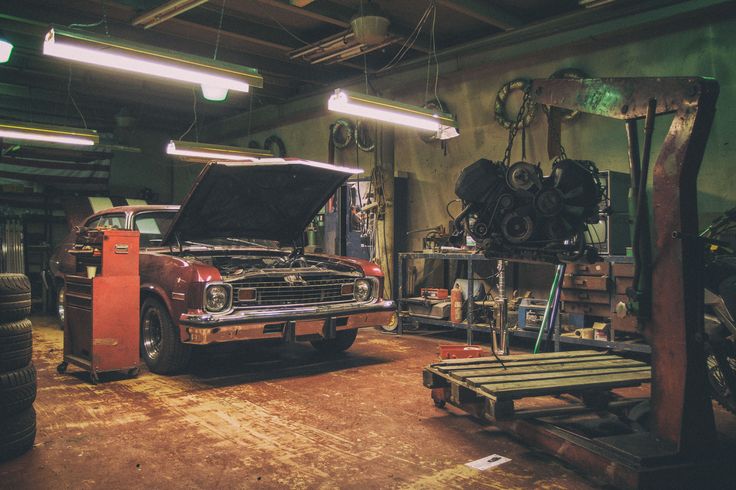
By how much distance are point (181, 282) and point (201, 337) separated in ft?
1.80

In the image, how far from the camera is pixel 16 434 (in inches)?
121

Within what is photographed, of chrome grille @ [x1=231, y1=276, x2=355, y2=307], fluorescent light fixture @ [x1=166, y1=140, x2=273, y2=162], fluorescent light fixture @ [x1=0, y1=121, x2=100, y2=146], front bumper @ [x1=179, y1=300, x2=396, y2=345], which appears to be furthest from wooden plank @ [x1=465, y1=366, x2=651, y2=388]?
fluorescent light fixture @ [x1=0, y1=121, x2=100, y2=146]

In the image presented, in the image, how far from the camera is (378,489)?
106 inches

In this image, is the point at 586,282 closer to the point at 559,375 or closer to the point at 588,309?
the point at 588,309

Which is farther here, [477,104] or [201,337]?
[477,104]

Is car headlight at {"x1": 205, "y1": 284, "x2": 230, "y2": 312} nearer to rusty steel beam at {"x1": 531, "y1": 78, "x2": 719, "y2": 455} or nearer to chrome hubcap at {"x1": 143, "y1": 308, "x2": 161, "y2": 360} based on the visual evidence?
chrome hubcap at {"x1": 143, "y1": 308, "x2": 161, "y2": 360}

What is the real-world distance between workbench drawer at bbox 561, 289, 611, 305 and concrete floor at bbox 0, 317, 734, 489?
1763 millimetres

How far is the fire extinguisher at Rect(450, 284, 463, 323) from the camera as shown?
6805 millimetres

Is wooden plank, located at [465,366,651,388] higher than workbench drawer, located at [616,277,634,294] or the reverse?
the reverse

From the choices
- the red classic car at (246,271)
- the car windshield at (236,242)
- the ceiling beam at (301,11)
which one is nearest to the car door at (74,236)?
the red classic car at (246,271)

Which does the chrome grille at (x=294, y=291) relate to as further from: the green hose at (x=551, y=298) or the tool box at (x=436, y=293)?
the tool box at (x=436, y=293)

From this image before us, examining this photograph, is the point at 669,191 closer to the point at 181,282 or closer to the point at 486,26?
the point at 181,282

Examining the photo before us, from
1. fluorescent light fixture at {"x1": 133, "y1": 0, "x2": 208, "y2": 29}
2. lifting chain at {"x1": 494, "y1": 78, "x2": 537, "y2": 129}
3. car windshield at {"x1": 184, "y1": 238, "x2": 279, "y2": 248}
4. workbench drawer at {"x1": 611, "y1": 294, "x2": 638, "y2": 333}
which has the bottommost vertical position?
workbench drawer at {"x1": 611, "y1": 294, "x2": 638, "y2": 333}

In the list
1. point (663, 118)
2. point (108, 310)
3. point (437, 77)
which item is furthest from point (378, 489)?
point (437, 77)
